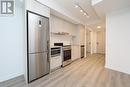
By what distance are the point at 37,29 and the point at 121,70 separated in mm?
3596

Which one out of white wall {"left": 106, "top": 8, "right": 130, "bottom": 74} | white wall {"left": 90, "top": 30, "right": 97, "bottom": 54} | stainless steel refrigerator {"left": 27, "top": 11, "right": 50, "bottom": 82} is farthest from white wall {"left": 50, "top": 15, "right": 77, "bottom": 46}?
white wall {"left": 90, "top": 30, "right": 97, "bottom": 54}

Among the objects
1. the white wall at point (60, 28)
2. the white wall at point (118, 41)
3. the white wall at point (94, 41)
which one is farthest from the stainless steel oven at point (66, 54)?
the white wall at point (94, 41)

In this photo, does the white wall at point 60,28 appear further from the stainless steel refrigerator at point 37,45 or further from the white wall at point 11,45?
the white wall at point 11,45

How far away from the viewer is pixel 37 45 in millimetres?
3740

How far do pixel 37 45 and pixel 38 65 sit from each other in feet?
2.11

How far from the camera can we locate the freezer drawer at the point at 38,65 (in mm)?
3504

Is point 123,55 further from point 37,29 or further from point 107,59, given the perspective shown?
point 37,29

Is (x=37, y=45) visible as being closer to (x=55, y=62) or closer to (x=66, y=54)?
(x=55, y=62)

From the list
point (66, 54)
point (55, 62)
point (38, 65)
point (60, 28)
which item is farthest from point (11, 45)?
point (60, 28)

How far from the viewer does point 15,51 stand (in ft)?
13.2

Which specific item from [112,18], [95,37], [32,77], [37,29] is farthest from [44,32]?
[95,37]

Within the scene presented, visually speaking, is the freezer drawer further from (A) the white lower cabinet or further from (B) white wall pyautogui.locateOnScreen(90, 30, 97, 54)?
(B) white wall pyautogui.locateOnScreen(90, 30, 97, 54)

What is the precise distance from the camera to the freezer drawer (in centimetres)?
350

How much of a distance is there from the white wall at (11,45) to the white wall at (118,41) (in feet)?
11.9
